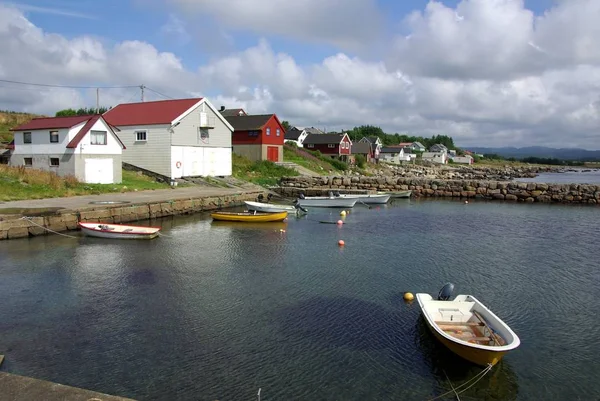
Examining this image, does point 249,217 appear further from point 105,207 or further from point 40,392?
point 40,392

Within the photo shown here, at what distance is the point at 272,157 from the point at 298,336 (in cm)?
4784

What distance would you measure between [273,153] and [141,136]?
69.0 feet

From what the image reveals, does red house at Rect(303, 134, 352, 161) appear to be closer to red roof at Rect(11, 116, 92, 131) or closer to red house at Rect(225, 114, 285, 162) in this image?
red house at Rect(225, 114, 285, 162)

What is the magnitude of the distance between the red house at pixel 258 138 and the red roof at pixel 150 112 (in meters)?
13.7

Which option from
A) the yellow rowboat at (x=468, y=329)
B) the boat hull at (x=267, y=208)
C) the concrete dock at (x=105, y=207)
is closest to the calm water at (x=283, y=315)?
the yellow rowboat at (x=468, y=329)

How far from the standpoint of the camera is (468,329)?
11586 millimetres

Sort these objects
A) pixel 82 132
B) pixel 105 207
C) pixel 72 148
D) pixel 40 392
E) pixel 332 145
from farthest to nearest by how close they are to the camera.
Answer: pixel 332 145 < pixel 82 132 < pixel 72 148 < pixel 105 207 < pixel 40 392

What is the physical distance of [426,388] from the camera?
9758mm

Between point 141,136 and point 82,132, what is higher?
point 141,136

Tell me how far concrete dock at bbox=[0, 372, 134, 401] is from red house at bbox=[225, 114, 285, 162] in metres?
49.8

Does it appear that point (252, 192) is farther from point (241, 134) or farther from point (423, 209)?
point (241, 134)

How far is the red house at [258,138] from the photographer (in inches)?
2234

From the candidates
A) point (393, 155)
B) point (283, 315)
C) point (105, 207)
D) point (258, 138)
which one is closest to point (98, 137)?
point (105, 207)

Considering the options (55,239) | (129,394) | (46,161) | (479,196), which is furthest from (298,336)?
(479,196)
